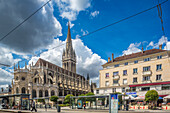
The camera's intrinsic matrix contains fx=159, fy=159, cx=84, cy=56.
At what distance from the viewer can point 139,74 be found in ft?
125

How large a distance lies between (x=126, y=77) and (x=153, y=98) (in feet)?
43.0

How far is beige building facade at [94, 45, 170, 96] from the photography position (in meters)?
34.2

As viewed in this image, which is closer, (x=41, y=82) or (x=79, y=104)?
(x=79, y=104)

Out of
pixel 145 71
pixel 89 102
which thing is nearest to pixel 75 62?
pixel 145 71

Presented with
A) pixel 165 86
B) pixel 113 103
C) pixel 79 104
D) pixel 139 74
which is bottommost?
pixel 79 104

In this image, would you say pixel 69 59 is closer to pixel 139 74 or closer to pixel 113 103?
pixel 139 74

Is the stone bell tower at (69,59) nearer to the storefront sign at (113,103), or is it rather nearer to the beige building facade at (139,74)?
the beige building facade at (139,74)

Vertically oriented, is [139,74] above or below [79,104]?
above

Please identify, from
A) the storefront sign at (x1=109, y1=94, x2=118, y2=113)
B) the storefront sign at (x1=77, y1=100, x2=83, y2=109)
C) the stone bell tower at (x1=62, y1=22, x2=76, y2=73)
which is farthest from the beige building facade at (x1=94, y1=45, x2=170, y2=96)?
the stone bell tower at (x1=62, y1=22, x2=76, y2=73)

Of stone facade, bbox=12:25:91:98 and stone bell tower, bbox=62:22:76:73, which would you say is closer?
stone facade, bbox=12:25:91:98

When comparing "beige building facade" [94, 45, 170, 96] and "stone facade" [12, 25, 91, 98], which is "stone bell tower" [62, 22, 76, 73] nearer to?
"stone facade" [12, 25, 91, 98]

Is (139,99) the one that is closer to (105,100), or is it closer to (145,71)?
(145,71)

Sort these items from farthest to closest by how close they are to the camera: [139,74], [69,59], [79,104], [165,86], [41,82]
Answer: [69,59] < [41,82] < [139,74] < [165,86] < [79,104]

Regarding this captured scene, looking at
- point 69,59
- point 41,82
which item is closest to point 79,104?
point 41,82
